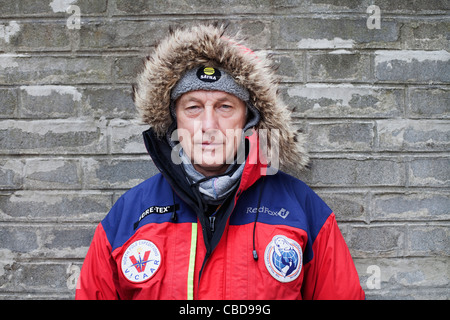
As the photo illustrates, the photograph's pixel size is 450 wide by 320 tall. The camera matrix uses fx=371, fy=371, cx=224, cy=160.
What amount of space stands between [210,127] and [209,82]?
199 mm

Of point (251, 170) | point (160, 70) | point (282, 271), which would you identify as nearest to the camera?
point (282, 271)

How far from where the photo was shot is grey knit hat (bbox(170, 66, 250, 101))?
1.59 metres

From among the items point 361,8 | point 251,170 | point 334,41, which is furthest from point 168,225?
point 361,8

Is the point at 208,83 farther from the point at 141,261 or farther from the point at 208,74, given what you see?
the point at 141,261

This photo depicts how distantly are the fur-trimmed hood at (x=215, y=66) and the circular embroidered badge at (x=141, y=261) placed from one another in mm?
552

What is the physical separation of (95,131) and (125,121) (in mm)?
188

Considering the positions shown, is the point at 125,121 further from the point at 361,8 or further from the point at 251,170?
the point at 361,8

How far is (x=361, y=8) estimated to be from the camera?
216 centimetres

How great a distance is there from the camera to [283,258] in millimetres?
1459

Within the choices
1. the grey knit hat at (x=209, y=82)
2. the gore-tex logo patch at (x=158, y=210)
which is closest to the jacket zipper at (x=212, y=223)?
the gore-tex logo patch at (x=158, y=210)

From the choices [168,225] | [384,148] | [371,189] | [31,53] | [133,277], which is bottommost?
[133,277]

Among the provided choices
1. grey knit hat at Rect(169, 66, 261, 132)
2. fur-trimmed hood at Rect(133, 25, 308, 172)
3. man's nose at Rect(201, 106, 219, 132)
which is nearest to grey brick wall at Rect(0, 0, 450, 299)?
fur-trimmed hood at Rect(133, 25, 308, 172)

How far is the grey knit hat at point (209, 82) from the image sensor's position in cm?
159

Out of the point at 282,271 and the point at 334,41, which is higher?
the point at 334,41
